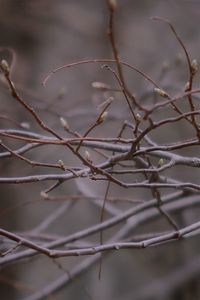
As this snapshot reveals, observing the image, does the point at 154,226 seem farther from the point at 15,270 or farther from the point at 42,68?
the point at 42,68

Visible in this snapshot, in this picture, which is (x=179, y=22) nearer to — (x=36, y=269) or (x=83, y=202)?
(x=83, y=202)

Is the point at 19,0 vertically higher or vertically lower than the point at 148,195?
higher

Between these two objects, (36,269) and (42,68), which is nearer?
(36,269)

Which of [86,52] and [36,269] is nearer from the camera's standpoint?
[36,269]

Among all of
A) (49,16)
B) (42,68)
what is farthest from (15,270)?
(49,16)

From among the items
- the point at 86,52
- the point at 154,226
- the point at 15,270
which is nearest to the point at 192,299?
the point at 154,226

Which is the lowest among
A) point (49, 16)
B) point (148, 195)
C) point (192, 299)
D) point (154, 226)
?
point (192, 299)
